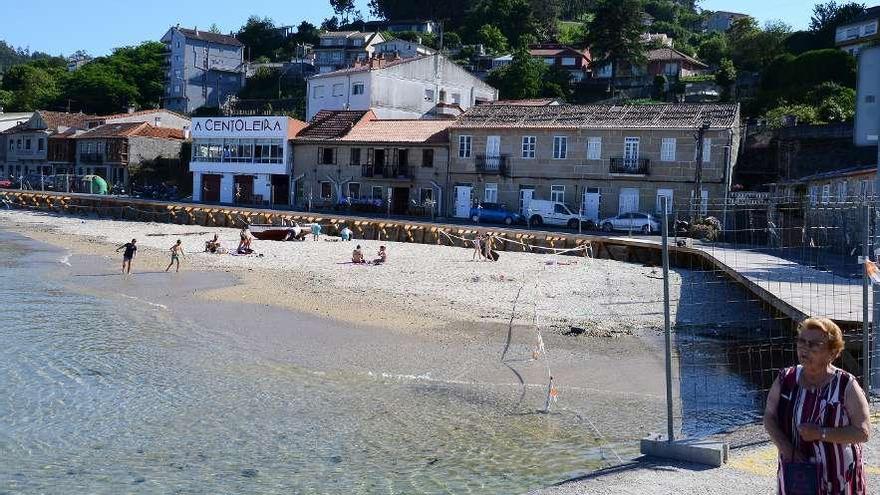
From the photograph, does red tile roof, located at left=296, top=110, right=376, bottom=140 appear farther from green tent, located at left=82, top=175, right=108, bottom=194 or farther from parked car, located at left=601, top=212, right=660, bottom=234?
parked car, located at left=601, top=212, right=660, bottom=234

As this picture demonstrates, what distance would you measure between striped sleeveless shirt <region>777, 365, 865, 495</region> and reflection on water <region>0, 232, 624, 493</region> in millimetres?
5180

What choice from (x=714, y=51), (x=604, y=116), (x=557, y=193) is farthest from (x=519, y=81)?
(x=557, y=193)

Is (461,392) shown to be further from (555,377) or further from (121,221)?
(121,221)

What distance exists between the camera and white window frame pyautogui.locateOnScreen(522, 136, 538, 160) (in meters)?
49.0

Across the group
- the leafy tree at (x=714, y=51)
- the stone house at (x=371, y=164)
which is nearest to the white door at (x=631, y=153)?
the stone house at (x=371, y=164)

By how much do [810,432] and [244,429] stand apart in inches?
358

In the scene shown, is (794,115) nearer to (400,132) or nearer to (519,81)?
(400,132)

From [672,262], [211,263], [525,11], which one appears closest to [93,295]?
[211,263]

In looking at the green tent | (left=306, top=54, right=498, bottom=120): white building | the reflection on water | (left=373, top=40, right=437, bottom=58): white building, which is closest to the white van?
(left=306, top=54, right=498, bottom=120): white building

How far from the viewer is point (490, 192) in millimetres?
50438

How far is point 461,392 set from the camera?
14406 mm

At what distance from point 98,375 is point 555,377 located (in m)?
8.39

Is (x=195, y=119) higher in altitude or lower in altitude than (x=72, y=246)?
higher

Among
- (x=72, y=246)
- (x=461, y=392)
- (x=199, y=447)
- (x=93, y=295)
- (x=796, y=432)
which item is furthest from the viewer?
(x=72, y=246)
